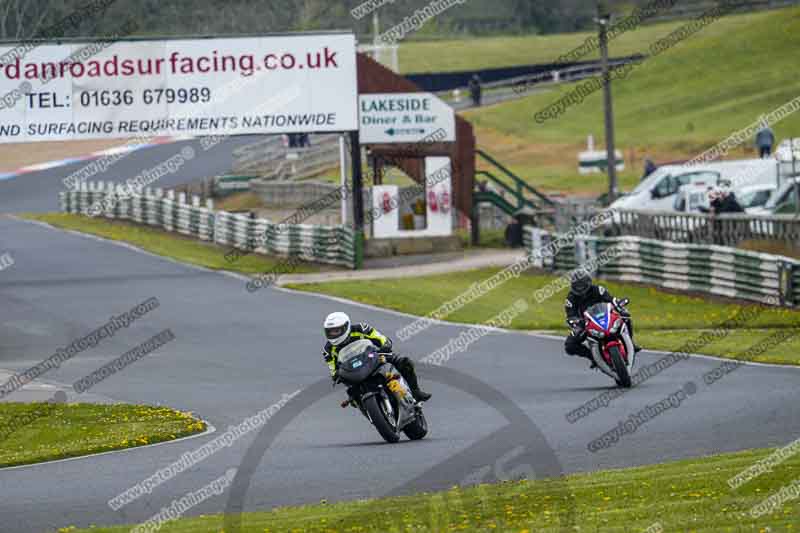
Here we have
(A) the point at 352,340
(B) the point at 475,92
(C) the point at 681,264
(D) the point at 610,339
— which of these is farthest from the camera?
(B) the point at 475,92

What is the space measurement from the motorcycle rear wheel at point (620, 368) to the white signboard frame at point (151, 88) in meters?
19.5

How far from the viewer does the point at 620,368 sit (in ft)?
61.3

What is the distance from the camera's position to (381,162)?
42375 millimetres

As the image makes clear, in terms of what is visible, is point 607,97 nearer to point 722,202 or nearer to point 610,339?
point 722,202

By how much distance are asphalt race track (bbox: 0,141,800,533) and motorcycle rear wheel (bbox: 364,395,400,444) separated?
0.60 ft

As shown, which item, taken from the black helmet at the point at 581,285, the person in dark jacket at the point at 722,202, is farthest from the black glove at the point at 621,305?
the person in dark jacket at the point at 722,202

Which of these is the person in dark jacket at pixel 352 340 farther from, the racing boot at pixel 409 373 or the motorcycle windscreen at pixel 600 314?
the motorcycle windscreen at pixel 600 314

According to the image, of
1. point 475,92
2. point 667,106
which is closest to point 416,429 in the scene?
point 475,92

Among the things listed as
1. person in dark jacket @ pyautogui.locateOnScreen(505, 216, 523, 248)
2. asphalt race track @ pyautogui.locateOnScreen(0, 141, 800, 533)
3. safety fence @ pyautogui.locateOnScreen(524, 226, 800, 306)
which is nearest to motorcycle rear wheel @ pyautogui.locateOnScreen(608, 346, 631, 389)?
asphalt race track @ pyautogui.locateOnScreen(0, 141, 800, 533)

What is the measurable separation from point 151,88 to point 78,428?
19857 mm

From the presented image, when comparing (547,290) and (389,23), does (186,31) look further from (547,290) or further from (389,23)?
(389,23)

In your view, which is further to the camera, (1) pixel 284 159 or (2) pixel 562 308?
(1) pixel 284 159

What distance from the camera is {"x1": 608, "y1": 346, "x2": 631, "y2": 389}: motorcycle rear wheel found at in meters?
18.6

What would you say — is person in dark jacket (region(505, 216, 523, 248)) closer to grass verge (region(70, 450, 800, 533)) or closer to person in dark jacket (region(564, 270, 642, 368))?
person in dark jacket (region(564, 270, 642, 368))
